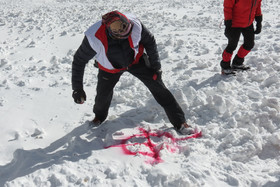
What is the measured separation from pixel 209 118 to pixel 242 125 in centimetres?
45

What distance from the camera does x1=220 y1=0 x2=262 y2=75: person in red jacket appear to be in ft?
14.5

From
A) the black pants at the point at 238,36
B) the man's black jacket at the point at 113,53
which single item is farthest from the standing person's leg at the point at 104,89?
the black pants at the point at 238,36

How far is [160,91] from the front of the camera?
11.4ft

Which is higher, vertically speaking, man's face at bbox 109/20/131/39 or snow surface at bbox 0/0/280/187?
man's face at bbox 109/20/131/39

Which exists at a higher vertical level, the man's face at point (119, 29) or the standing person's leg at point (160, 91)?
the man's face at point (119, 29)

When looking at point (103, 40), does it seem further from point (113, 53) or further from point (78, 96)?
point (78, 96)

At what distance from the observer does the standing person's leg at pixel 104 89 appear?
341cm

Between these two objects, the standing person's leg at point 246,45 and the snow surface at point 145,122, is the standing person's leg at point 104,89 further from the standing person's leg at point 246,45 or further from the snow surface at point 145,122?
the standing person's leg at point 246,45

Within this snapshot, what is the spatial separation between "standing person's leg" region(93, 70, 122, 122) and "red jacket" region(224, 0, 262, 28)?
2211mm

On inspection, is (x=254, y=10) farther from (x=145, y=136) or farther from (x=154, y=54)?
(x=145, y=136)

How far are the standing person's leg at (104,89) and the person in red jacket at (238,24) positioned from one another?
222 cm

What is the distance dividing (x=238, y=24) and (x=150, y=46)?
2.02 m

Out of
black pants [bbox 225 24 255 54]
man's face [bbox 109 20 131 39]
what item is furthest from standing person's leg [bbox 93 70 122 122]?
black pants [bbox 225 24 255 54]

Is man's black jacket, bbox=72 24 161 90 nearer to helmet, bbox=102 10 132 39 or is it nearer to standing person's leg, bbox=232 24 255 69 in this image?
helmet, bbox=102 10 132 39
